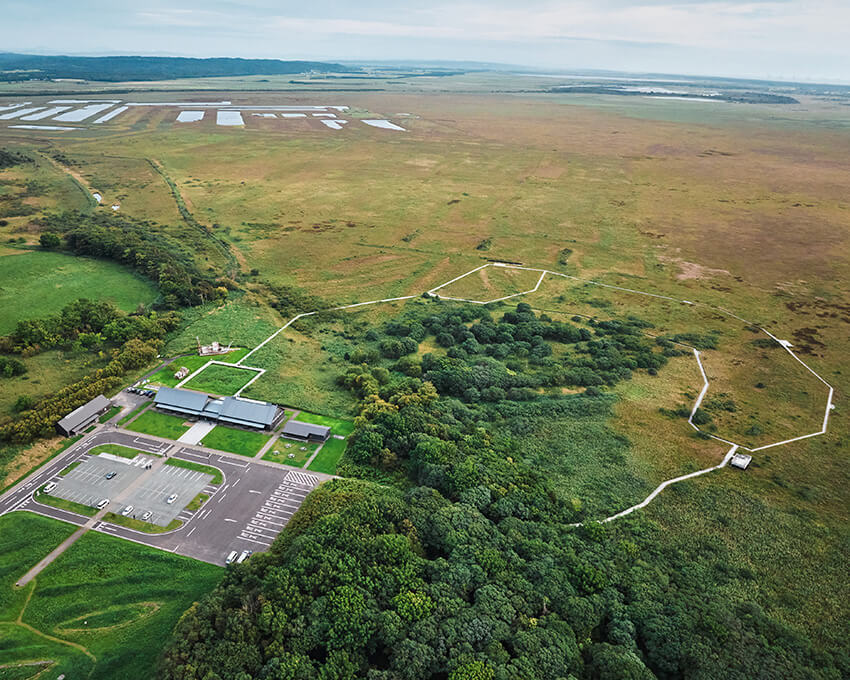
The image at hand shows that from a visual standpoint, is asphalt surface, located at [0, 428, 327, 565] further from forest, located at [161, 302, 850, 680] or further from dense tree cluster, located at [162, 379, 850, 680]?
dense tree cluster, located at [162, 379, 850, 680]

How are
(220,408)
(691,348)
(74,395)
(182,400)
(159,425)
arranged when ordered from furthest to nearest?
(691,348) < (182,400) < (220,408) < (74,395) < (159,425)

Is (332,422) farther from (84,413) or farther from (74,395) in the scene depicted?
(74,395)

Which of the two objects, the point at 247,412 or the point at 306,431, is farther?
the point at 247,412

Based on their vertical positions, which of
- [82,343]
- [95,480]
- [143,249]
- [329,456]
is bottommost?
[329,456]

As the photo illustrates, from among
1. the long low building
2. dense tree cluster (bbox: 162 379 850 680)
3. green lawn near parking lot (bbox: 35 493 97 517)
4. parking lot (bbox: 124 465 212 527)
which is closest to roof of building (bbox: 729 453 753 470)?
dense tree cluster (bbox: 162 379 850 680)

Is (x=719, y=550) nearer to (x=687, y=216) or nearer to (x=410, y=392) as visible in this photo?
(x=410, y=392)

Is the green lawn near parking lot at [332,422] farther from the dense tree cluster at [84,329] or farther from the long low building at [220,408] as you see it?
the dense tree cluster at [84,329]

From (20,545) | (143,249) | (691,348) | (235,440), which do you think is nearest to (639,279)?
(691,348)
